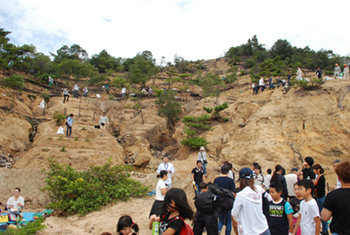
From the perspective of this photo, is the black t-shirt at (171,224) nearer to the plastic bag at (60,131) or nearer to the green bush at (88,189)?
the green bush at (88,189)

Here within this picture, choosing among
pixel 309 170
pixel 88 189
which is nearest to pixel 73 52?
pixel 88 189

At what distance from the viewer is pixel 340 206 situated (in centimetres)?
238

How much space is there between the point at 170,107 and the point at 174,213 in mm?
16943

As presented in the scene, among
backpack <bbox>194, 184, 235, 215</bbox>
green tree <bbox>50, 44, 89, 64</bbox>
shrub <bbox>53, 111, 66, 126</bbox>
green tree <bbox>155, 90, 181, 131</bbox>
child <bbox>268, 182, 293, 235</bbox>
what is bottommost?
child <bbox>268, 182, 293, 235</bbox>

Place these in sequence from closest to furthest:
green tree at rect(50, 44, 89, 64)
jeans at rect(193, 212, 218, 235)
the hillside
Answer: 1. jeans at rect(193, 212, 218, 235)
2. the hillside
3. green tree at rect(50, 44, 89, 64)

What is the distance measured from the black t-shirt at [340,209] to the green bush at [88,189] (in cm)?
653

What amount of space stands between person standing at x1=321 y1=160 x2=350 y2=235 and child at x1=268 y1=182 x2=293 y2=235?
3.28ft

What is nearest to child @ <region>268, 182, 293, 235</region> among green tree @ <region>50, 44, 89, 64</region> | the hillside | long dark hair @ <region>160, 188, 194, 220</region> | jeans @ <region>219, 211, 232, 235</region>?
jeans @ <region>219, 211, 232, 235</region>

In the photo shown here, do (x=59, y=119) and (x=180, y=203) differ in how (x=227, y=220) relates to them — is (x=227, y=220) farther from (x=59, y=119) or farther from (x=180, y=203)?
(x=59, y=119)

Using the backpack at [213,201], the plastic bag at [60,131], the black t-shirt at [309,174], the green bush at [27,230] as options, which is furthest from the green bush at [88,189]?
the plastic bag at [60,131]

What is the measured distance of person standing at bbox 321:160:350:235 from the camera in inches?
92.1

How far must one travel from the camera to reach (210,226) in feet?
10.6

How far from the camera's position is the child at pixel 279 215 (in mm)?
3449

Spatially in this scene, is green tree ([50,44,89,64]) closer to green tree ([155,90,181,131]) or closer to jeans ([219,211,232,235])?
green tree ([155,90,181,131])
